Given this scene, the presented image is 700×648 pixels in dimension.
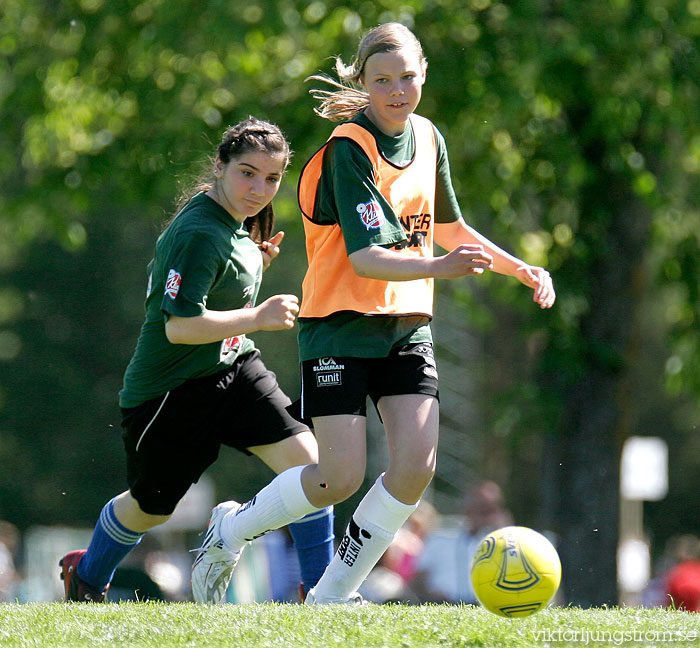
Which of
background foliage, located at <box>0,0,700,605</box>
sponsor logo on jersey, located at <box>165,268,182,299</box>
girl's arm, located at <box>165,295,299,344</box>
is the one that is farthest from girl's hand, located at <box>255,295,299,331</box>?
background foliage, located at <box>0,0,700,605</box>

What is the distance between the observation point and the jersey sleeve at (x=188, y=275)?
505cm

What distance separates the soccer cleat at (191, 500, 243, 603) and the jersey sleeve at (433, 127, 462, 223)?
66.3 inches

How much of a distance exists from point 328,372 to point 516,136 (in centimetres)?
625

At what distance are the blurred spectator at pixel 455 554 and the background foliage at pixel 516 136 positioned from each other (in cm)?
89

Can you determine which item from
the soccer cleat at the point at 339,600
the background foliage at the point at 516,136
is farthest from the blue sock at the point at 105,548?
the background foliage at the point at 516,136

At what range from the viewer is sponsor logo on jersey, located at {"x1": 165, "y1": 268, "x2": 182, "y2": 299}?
16.7ft

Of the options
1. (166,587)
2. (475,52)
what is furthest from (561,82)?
(166,587)

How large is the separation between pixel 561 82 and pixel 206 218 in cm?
538

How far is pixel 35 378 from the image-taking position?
34500 millimetres

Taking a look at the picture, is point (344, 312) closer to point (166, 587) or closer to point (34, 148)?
point (166, 587)

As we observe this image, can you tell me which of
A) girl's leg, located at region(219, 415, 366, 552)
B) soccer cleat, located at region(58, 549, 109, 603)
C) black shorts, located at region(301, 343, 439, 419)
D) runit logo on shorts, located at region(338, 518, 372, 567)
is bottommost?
Result: soccer cleat, located at region(58, 549, 109, 603)

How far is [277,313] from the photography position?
484cm

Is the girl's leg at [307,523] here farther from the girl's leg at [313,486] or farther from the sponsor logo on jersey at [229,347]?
the sponsor logo on jersey at [229,347]

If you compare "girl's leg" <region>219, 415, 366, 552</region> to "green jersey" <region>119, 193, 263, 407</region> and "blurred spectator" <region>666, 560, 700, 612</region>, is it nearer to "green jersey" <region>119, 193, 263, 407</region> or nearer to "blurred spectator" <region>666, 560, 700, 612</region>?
"green jersey" <region>119, 193, 263, 407</region>
